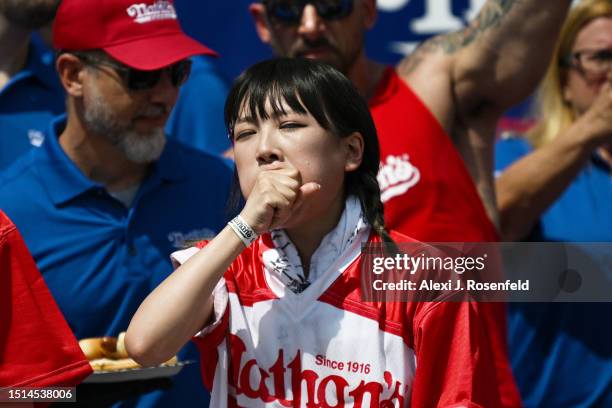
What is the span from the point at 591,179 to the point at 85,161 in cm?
191

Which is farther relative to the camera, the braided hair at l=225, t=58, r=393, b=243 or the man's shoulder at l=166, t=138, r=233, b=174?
the man's shoulder at l=166, t=138, r=233, b=174

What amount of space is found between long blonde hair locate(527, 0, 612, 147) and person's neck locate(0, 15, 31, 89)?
1902mm

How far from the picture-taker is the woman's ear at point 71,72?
3.46 metres

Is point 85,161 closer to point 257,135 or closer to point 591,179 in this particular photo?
point 257,135

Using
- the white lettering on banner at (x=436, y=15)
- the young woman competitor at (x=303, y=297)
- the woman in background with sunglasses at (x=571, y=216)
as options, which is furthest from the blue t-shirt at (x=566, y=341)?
the young woman competitor at (x=303, y=297)

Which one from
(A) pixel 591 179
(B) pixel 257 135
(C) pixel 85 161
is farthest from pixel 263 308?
(A) pixel 591 179

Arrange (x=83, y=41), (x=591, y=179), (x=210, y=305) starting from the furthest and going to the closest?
(x=591, y=179) → (x=83, y=41) → (x=210, y=305)

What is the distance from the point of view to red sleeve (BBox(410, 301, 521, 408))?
2.23 m

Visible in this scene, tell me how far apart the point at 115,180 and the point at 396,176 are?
2.74 feet

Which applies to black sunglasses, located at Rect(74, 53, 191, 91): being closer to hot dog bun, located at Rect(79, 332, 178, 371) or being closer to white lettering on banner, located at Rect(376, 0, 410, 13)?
hot dog bun, located at Rect(79, 332, 178, 371)

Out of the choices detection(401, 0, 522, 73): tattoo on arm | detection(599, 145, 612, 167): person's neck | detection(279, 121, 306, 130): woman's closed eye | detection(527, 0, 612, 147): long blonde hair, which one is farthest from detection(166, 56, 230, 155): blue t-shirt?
detection(279, 121, 306, 130): woman's closed eye

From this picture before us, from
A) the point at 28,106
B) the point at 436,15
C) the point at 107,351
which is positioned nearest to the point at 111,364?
the point at 107,351

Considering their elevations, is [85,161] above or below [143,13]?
below

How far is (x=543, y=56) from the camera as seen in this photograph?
3797mm
